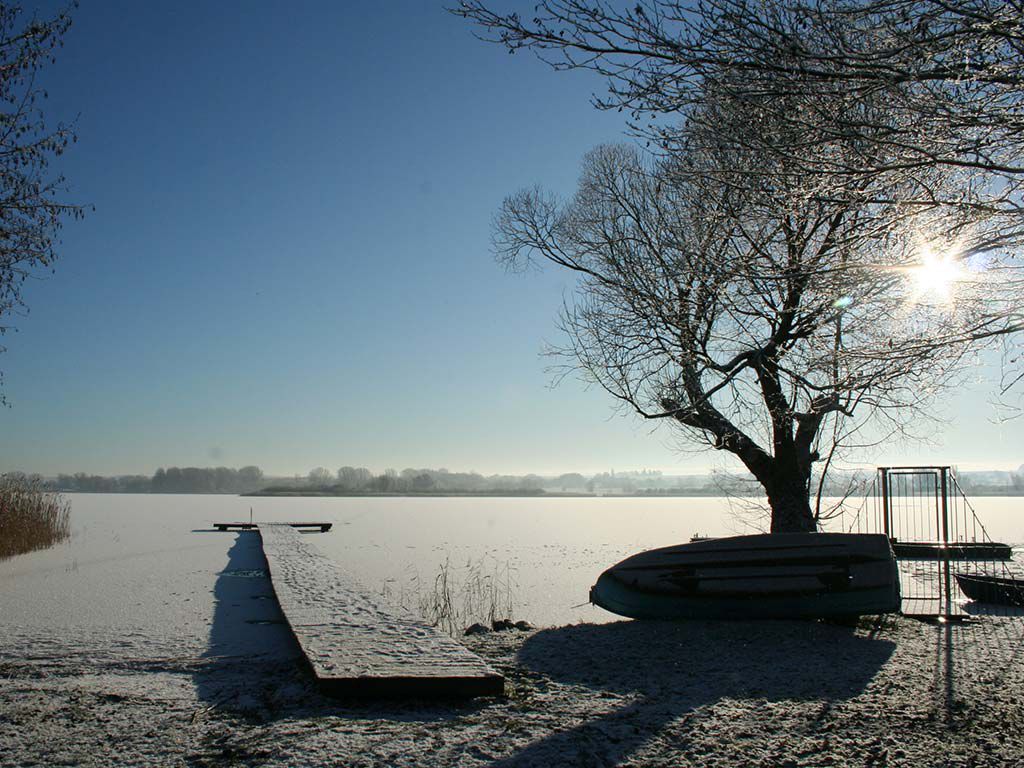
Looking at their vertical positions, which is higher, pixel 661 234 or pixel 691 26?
pixel 661 234

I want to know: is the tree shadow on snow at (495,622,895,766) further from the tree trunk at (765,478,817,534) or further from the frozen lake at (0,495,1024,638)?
the tree trunk at (765,478,817,534)

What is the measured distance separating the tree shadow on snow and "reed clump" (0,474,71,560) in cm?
1015

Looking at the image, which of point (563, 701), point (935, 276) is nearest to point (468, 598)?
point (563, 701)

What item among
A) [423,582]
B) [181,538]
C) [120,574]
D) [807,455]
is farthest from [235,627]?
[181,538]

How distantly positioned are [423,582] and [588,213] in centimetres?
477

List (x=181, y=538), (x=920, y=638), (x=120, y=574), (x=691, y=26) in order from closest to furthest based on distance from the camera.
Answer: (x=691, y=26) < (x=920, y=638) < (x=120, y=574) < (x=181, y=538)

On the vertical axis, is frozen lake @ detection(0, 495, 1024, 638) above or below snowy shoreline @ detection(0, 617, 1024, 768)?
below

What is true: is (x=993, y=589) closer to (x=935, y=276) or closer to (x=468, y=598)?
(x=935, y=276)

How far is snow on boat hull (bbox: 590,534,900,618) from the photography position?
543 centimetres

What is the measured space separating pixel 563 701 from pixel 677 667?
1.03 m

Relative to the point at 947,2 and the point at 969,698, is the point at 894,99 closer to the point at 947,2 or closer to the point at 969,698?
the point at 947,2

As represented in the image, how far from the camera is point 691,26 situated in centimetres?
345

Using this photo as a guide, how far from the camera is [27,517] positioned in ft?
42.0

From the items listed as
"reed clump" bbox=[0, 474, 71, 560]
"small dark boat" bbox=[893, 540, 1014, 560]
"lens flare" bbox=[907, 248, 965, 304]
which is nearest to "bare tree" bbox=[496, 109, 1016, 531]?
"lens flare" bbox=[907, 248, 965, 304]
